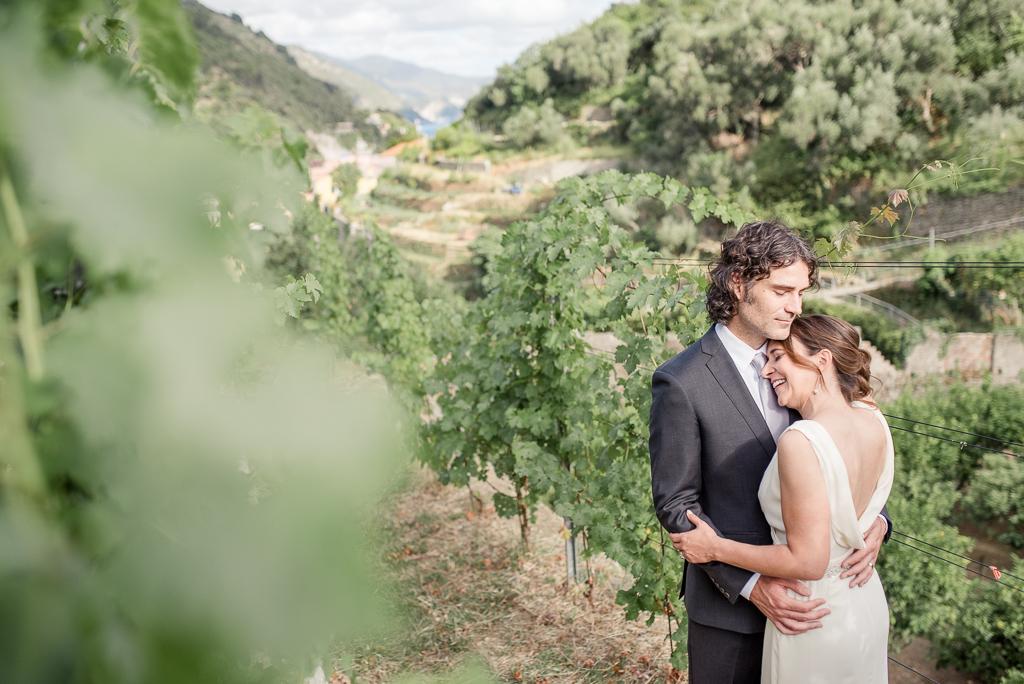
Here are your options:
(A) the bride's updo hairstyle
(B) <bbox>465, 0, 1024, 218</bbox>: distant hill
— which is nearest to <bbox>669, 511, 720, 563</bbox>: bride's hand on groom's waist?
(A) the bride's updo hairstyle

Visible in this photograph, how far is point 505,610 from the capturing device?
170 inches

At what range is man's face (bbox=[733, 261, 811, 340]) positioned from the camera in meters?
1.99

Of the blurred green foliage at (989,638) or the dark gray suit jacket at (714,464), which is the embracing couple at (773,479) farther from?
the blurred green foliage at (989,638)

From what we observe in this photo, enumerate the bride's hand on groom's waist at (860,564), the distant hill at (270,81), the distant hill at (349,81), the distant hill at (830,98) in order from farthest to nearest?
the distant hill at (349,81), the distant hill at (270,81), the distant hill at (830,98), the bride's hand on groom's waist at (860,564)

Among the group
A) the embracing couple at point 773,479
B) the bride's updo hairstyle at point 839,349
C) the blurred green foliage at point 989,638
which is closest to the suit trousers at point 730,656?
the embracing couple at point 773,479

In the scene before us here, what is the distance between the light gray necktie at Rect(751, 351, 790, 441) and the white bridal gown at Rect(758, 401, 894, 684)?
188 millimetres

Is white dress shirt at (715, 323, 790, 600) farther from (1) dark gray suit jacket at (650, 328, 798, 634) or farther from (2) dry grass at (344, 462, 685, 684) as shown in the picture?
(2) dry grass at (344, 462, 685, 684)

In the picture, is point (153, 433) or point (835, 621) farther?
point (835, 621)

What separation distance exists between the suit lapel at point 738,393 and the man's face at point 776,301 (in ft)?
0.43

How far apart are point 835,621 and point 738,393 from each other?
634mm

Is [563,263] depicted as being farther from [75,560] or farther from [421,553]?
[75,560]

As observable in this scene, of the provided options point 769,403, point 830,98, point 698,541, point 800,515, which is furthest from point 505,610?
point 830,98

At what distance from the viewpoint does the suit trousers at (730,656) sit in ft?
6.56

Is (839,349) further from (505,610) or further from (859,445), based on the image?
(505,610)
